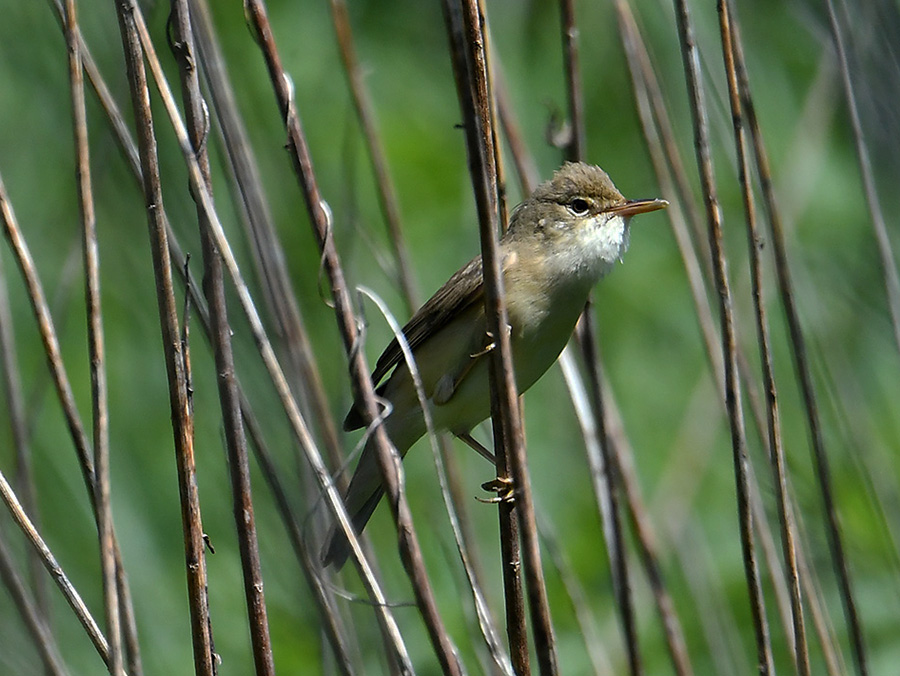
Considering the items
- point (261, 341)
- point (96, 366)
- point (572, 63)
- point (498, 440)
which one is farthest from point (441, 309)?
point (96, 366)

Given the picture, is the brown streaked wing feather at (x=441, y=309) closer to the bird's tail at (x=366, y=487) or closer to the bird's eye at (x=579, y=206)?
the bird's tail at (x=366, y=487)

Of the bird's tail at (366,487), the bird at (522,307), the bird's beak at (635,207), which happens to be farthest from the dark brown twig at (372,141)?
the bird's beak at (635,207)

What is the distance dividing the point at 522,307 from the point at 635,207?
1.29 ft

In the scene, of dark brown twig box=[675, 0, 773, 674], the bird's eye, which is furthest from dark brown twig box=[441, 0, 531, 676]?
the bird's eye

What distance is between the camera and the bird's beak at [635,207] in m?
2.66

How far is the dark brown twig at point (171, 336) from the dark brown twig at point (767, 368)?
103cm

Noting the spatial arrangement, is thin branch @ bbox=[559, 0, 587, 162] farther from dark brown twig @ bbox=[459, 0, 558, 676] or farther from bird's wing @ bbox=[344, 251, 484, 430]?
dark brown twig @ bbox=[459, 0, 558, 676]

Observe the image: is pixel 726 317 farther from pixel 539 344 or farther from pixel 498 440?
pixel 539 344

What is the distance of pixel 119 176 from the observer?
369 cm

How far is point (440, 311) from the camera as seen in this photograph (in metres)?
2.86

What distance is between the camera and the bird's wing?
9.23ft

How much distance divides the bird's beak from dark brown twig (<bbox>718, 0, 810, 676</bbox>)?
0.54 metres

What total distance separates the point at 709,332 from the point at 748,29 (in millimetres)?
2865

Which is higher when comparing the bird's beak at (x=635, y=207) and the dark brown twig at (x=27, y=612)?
the bird's beak at (x=635, y=207)
